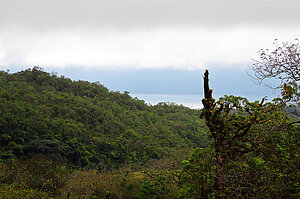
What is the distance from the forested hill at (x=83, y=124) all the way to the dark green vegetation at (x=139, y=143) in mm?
72

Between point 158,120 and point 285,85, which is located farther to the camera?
point 158,120

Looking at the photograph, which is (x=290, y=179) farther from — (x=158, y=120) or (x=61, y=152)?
(x=158, y=120)

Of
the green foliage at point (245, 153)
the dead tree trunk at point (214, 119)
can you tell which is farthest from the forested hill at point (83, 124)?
the dead tree trunk at point (214, 119)

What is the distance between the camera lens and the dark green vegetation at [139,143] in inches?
182

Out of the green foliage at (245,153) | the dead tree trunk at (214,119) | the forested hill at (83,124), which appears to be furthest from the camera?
the forested hill at (83,124)

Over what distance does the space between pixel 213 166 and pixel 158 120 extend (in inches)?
796

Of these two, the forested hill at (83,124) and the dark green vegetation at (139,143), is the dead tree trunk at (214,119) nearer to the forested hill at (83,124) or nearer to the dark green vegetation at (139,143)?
the dark green vegetation at (139,143)

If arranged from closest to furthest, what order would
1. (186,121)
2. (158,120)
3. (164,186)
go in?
(164,186) < (158,120) < (186,121)

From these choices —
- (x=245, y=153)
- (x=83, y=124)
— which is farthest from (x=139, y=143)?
(x=245, y=153)

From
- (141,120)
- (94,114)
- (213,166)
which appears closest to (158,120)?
(141,120)

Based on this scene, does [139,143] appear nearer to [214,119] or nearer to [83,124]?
[83,124]

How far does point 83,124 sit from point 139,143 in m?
4.76

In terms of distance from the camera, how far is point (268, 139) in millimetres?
4824

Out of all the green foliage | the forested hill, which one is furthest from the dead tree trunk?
the forested hill
